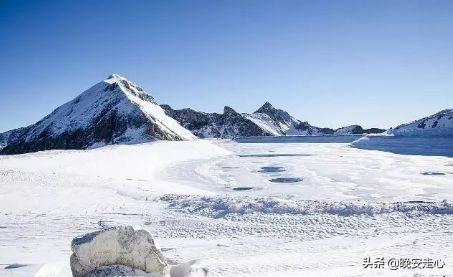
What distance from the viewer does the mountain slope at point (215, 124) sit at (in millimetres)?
143125

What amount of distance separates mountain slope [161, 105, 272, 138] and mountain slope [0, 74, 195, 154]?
44.2m

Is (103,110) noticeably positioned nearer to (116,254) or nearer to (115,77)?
(115,77)

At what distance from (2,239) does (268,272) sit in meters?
6.95

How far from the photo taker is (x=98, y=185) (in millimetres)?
19562

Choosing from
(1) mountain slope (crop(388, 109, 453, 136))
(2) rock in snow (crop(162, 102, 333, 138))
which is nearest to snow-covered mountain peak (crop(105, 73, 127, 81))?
(2) rock in snow (crop(162, 102, 333, 138))

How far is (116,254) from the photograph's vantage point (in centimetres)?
741

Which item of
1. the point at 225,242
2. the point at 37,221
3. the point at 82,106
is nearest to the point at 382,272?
the point at 225,242

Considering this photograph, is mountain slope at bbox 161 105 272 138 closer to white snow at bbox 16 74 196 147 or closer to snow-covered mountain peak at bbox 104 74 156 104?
snow-covered mountain peak at bbox 104 74 156 104

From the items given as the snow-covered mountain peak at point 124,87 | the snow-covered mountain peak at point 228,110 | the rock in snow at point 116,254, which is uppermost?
the snow-covered mountain peak at point 124,87

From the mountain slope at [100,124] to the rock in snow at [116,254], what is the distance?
2602 inches

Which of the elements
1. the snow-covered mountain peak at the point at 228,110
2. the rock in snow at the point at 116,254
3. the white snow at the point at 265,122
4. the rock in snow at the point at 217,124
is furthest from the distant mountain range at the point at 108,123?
the white snow at the point at 265,122

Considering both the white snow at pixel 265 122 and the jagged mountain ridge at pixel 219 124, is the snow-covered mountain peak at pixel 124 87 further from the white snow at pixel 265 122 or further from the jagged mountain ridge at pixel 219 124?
the white snow at pixel 265 122

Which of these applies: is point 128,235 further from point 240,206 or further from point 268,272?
point 240,206

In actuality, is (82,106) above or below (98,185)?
above
